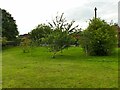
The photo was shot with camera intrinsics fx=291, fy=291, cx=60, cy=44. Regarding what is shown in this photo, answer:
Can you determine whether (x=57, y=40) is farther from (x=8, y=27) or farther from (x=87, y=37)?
(x=8, y=27)

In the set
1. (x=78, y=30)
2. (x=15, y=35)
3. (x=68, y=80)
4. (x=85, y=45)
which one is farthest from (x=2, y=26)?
(x=68, y=80)

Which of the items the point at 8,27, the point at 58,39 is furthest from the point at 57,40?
the point at 8,27

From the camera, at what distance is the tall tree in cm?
5151

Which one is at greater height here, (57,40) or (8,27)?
(8,27)

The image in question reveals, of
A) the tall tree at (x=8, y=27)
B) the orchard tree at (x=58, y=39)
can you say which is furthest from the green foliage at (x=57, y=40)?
the tall tree at (x=8, y=27)

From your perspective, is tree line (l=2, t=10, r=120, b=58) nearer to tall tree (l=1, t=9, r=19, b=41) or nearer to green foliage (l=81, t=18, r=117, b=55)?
green foliage (l=81, t=18, r=117, b=55)

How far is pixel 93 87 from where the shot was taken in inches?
452

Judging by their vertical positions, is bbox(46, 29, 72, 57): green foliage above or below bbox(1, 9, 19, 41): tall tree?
below

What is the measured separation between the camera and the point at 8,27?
5219 centimetres

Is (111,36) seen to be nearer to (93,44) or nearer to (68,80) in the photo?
(93,44)

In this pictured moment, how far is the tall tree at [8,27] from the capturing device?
5151 centimetres

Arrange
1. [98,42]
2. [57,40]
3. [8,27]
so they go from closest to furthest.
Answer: [57,40] < [98,42] < [8,27]

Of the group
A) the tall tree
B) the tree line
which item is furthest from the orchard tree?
the tall tree

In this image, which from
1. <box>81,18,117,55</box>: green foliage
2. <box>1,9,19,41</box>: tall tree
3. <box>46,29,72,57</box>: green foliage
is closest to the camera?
<box>46,29,72,57</box>: green foliage
